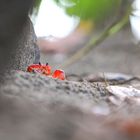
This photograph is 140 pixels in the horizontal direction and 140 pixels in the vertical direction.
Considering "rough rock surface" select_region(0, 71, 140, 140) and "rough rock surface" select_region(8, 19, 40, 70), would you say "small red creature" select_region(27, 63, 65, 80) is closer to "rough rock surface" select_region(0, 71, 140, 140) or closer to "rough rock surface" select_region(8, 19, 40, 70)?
"rough rock surface" select_region(8, 19, 40, 70)

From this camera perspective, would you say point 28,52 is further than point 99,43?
No

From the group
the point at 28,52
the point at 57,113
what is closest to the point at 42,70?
the point at 28,52

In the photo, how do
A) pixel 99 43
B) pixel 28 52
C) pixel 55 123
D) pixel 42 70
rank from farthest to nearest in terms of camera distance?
pixel 99 43
pixel 42 70
pixel 28 52
pixel 55 123

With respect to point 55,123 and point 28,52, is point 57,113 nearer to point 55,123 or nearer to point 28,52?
point 55,123

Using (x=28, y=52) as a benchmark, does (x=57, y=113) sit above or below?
below

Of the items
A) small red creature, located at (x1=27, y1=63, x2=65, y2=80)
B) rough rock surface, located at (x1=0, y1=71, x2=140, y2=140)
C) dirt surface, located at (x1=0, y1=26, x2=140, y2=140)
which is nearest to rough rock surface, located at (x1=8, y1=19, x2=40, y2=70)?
small red creature, located at (x1=27, y1=63, x2=65, y2=80)

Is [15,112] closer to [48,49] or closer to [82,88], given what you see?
[82,88]

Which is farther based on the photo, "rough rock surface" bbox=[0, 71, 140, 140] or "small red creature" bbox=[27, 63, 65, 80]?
"small red creature" bbox=[27, 63, 65, 80]

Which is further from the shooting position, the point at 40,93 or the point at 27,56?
the point at 27,56

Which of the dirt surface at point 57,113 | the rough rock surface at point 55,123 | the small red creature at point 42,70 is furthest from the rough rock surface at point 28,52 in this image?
the rough rock surface at point 55,123

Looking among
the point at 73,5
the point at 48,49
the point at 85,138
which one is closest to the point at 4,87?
the point at 85,138

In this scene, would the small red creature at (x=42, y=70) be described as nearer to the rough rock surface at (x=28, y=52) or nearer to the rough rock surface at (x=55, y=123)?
the rough rock surface at (x=28, y=52)
